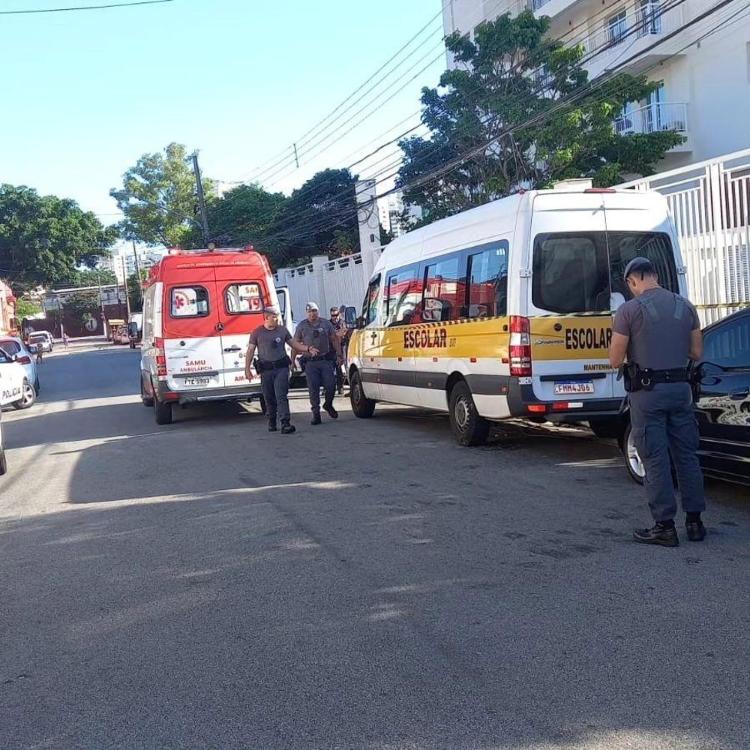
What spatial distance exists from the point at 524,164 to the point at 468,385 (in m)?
15.2

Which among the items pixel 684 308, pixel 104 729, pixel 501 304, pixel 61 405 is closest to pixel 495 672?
pixel 104 729

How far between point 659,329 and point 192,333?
932 cm

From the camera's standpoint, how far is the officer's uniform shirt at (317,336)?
1282 cm

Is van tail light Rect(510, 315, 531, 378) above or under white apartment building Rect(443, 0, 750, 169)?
under

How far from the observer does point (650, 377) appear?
5602 mm

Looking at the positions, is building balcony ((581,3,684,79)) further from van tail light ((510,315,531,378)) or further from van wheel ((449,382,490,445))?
van tail light ((510,315,531,378))

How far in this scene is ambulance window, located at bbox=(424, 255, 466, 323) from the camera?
9.98 metres

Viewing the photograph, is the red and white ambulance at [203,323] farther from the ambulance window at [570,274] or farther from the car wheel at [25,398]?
the car wheel at [25,398]

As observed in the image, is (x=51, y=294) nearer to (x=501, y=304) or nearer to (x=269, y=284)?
(x=269, y=284)

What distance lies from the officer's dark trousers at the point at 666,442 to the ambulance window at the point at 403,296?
570 cm

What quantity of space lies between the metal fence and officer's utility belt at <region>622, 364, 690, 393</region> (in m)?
6.26

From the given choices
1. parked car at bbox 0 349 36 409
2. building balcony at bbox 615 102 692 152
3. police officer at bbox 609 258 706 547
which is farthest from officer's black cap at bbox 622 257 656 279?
building balcony at bbox 615 102 692 152

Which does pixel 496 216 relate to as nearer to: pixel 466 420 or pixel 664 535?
Result: pixel 466 420

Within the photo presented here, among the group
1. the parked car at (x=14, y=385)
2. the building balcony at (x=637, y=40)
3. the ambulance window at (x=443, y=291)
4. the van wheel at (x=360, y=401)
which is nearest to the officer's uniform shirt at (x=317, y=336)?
the van wheel at (x=360, y=401)
